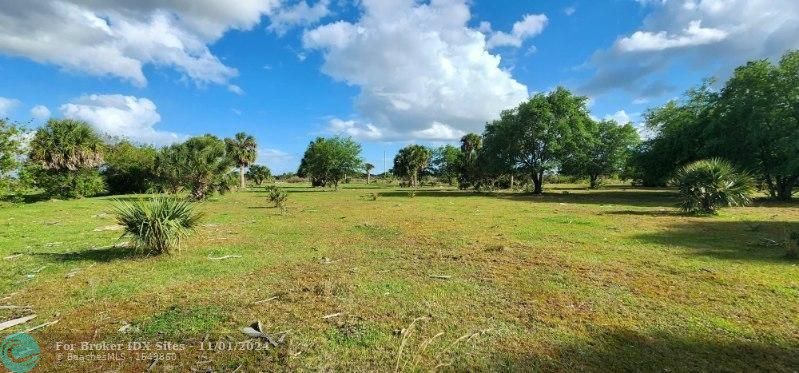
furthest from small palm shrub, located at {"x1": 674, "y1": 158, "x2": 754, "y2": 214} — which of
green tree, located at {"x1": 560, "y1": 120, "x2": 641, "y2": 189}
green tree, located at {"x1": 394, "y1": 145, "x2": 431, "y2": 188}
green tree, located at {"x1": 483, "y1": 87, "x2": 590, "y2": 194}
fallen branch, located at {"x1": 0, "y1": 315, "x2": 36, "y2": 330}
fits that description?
green tree, located at {"x1": 394, "y1": 145, "x2": 431, "y2": 188}

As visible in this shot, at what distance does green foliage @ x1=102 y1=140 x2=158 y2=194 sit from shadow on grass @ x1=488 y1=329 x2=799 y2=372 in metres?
46.8

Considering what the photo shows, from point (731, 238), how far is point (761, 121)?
71.2 feet

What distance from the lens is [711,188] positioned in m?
17.6

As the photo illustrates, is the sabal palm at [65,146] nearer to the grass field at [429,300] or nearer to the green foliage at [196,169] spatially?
the green foliage at [196,169]

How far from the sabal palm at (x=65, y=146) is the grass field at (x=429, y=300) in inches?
1035

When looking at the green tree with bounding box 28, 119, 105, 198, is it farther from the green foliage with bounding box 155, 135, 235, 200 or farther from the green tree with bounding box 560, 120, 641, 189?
the green tree with bounding box 560, 120, 641, 189

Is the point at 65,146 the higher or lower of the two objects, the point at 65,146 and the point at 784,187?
the higher

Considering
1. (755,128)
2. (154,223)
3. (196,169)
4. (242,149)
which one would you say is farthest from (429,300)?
(242,149)

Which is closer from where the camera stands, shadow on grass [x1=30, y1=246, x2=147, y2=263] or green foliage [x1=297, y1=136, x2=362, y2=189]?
shadow on grass [x1=30, y1=246, x2=147, y2=263]

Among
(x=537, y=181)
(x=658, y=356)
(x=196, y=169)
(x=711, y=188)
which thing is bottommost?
(x=658, y=356)

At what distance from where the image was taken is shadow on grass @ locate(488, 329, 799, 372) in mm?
4082

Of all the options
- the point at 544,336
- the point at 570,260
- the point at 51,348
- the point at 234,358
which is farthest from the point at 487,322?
the point at 51,348

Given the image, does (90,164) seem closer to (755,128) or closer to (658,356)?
(658,356)

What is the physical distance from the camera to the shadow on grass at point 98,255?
9336 millimetres
